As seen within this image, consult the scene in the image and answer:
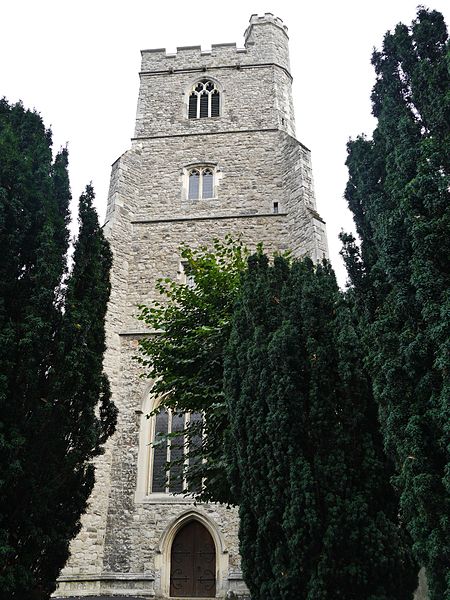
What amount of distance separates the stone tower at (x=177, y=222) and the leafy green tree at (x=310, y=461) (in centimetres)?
585

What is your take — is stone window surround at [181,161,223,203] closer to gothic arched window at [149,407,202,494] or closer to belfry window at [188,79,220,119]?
belfry window at [188,79,220,119]

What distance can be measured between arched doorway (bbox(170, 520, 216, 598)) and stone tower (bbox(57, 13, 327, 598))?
2cm

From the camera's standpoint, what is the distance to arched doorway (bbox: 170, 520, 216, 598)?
1074 centimetres

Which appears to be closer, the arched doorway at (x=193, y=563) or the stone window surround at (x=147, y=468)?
the arched doorway at (x=193, y=563)

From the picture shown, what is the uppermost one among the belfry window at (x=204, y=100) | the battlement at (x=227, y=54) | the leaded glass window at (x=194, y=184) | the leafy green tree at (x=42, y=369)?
the battlement at (x=227, y=54)

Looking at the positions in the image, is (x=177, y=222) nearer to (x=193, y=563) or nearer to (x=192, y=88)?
(x=192, y=88)

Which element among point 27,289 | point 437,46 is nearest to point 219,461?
point 27,289

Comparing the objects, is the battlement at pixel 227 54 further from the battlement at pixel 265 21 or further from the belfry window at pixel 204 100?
the belfry window at pixel 204 100

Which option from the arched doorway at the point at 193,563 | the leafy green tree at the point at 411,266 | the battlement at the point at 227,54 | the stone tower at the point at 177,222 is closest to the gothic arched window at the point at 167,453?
the stone tower at the point at 177,222

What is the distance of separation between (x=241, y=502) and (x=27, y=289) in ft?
11.5

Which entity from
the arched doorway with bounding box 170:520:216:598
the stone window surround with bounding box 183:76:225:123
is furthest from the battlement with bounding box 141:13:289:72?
the arched doorway with bounding box 170:520:216:598

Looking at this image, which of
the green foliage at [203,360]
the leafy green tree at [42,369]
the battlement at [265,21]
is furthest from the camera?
the battlement at [265,21]

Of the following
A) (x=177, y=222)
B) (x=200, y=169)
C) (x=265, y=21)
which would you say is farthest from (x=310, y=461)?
(x=265, y=21)

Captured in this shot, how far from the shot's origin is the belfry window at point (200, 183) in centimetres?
1627
